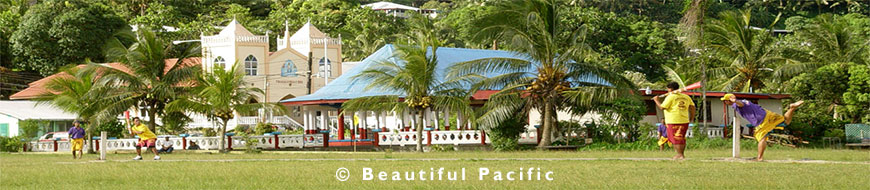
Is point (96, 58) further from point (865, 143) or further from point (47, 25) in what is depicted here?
point (865, 143)

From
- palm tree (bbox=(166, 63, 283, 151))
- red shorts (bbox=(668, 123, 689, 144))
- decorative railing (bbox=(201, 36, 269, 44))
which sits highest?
decorative railing (bbox=(201, 36, 269, 44))

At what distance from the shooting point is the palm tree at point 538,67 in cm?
2809

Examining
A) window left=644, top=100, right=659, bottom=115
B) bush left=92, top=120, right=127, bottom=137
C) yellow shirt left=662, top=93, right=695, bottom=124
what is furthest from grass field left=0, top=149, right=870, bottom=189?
bush left=92, top=120, right=127, bottom=137

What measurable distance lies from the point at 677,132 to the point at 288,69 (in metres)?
42.9

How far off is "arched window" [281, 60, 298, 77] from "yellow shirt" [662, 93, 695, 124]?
140 feet

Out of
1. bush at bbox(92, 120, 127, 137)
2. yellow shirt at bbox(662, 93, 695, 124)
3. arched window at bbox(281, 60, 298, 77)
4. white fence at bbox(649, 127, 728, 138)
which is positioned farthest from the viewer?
arched window at bbox(281, 60, 298, 77)

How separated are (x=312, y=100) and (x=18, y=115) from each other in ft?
58.3

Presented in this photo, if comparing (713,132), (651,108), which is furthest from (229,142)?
(713,132)

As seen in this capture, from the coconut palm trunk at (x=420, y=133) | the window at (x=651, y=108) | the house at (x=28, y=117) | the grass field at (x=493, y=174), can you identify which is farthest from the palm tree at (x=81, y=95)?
the window at (x=651, y=108)

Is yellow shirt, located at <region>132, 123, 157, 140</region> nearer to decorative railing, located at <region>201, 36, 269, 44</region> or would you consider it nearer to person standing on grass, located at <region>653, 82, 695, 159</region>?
person standing on grass, located at <region>653, 82, 695, 159</region>

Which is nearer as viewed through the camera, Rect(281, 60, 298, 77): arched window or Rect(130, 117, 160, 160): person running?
Rect(130, 117, 160, 160): person running

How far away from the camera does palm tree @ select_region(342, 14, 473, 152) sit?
1142 inches

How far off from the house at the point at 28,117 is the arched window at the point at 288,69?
1290 centimetres

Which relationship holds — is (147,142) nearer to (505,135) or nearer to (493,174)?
(505,135)
